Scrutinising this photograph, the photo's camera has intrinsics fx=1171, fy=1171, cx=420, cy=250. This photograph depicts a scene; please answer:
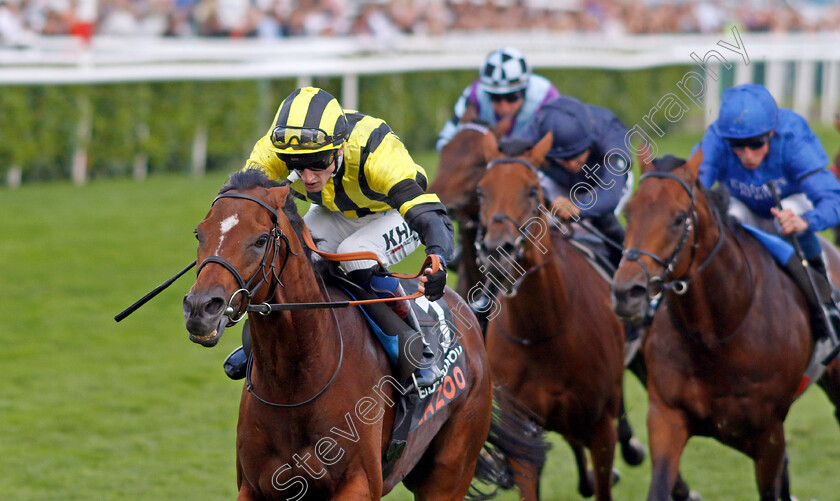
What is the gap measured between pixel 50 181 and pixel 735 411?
1075 cm

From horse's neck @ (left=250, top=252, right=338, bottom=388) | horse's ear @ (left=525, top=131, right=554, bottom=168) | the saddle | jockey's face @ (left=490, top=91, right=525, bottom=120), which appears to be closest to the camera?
horse's neck @ (left=250, top=252, right=338, bottom=388)

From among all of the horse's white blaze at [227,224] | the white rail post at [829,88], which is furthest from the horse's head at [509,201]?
the white rail post at [829,88]

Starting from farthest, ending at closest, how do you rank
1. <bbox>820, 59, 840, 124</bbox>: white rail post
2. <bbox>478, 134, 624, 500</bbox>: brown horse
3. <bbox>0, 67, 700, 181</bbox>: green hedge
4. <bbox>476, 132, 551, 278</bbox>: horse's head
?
<bbox>820, 59, 840, 124</bbox>: white rail post → <bbox>0, 67, 700, 181</bbox>: green hedge → <bbox>478, 134, 624, 500</bbox>: brown horse → <bbox>476, 132, 551, 278</bbox>: horse's head

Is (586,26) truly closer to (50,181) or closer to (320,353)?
(50,181)

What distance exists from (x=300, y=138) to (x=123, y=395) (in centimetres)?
426

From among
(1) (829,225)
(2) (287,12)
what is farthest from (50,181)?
(1) (829,225)

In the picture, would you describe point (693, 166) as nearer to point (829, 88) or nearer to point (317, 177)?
point (317, 177)

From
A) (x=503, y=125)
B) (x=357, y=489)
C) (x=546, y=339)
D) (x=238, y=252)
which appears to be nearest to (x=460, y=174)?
(x=503, y=125)

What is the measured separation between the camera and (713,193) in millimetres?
5156

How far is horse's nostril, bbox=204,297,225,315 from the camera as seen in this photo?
315 centimetres

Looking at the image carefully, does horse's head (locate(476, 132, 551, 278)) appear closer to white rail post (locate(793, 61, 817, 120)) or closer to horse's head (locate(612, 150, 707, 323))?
horse's head (locate(612, 150, 707, 323))

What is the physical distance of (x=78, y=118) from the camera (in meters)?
13.3

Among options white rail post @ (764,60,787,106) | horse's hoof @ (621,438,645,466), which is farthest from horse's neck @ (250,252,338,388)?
white rail post @ (764,60,787,106)

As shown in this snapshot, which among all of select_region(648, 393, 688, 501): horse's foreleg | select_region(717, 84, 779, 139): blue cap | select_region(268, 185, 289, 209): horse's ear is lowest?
select_region(648, 393, 688, 501): horse's foreleg
